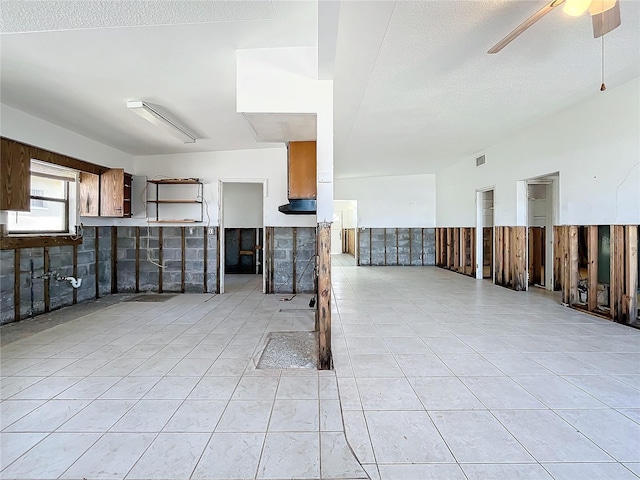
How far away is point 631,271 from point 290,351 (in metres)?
4.30

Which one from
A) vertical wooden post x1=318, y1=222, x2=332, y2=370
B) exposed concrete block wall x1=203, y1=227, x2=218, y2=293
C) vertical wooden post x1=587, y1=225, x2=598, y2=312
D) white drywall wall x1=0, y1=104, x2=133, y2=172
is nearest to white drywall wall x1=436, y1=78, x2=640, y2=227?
vertical wooden post x1=587, y1=225, x2=598, y2=312

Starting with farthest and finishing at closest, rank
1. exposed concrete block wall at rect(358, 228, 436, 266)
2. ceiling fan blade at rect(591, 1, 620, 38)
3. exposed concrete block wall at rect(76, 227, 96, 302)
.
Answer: exposed concrete block wall at rect(358, 228, 436, 266)
exposed concrete block wall at rect(76, 227, 96, 302)
ceiling fan blade at rect(591, 1, 620, 38)

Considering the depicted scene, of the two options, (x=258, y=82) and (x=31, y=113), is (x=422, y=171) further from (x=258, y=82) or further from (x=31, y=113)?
(x=31, y=113)

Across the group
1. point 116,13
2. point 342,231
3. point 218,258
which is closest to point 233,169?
point 218,258

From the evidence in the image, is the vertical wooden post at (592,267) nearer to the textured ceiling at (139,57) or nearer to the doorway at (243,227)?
the textured ceiling at (139,57)

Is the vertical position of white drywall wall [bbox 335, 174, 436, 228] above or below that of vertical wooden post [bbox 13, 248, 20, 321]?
above

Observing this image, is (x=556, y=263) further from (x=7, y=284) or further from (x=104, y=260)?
(x=7, y=284)

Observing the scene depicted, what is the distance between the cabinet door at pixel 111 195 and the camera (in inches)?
223

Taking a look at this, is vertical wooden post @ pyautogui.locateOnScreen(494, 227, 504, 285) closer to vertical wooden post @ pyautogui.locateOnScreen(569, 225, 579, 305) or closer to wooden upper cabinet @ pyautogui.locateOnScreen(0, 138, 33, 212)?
vertical wooden post @ pyautogui.locateOnScreen(569, 225, 579, 305)

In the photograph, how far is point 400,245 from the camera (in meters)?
10.7

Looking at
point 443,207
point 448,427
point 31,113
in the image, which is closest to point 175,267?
point 31,113

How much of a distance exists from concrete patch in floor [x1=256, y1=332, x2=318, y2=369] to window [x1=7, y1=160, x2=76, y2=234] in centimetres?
389

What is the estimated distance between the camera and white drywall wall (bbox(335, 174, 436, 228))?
10.7 metres

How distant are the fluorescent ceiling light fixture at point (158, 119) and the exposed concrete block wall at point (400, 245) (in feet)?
22.6
